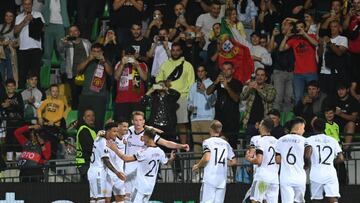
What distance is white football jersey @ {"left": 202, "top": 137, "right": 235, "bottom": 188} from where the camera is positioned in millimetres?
25531

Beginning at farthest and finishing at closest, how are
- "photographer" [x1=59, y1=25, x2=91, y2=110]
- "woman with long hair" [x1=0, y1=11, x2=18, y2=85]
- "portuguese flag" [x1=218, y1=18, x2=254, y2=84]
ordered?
"woman with long hair" [x1=0, y1=11, x2=18, y2=85] < "photographer" [x1=59, y1=25, x2=91, y2=110] < "portuguese flag" [x1=218, y1=18, x2=254, y2=84]

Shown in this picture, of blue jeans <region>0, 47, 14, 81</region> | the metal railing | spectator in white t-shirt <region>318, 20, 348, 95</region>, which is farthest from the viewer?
blue jeans <region>0, 47, 14, 81</region>

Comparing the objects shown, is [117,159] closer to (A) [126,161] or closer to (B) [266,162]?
(A) [126,161]

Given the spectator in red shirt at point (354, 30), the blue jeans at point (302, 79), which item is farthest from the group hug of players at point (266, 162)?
the spectator in red shirt at point (354, 30)

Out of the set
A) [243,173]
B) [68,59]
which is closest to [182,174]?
[243,173]

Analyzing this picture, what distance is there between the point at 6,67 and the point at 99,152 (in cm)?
589

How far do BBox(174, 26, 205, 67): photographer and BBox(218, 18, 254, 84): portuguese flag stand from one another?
28.0 inches

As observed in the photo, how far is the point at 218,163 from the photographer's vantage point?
25.7 metres

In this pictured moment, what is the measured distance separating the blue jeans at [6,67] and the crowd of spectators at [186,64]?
34 millimetres

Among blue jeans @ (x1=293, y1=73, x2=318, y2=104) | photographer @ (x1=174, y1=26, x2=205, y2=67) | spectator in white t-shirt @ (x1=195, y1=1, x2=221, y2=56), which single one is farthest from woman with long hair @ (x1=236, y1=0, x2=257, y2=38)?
blue jeans @ (x1=293, y1=73, x2=318, y2=104)

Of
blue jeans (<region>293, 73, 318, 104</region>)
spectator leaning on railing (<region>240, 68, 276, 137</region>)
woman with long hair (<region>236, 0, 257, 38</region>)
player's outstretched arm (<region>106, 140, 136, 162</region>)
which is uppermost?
woman with long hair (<region>236, 0, 257, 38</region>)

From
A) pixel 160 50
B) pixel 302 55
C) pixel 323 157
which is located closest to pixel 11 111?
pixel 160 50

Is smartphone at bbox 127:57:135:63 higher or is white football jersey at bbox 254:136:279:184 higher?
smartphone at bbox 127:57:135:63

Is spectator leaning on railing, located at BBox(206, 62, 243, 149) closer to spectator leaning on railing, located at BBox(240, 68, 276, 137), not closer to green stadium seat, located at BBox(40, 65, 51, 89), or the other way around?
spectator leaning on railing, located at BBox(240, 68, 276, 137)
